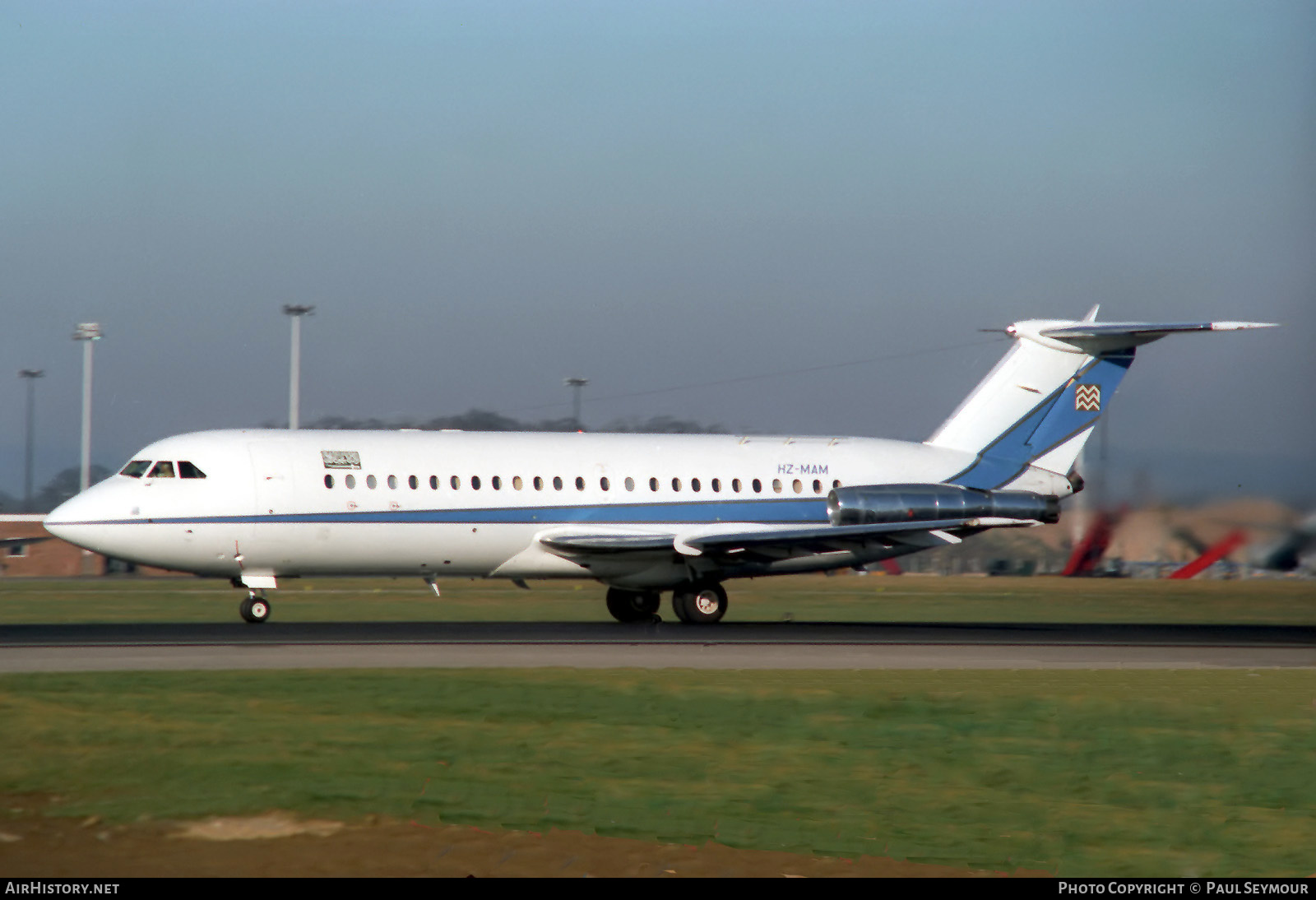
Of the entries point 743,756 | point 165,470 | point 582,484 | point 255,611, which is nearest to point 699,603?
point 582,484

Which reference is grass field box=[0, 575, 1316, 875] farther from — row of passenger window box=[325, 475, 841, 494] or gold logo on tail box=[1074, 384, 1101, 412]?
gold logo on tail box=[1074, 384, 1101, 412]

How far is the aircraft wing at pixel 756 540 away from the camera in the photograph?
3070 cm

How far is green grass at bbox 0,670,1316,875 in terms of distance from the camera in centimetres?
1030

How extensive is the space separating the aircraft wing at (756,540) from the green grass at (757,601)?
2.92m

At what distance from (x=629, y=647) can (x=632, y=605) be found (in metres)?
10.1

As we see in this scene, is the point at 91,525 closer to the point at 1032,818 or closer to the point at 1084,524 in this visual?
the point at 1032,818

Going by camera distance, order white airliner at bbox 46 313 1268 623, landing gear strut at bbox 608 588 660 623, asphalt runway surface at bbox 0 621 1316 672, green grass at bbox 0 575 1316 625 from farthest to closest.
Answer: green grass at bbox 0 575 1316 625 → landing gear strut at bbox 608 588 660 623 → white airliner at bbox 46 313 1268 623 → asphalt runway surface at bbox 0 621 1316 672

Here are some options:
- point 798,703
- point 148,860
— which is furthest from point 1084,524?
point 148,860

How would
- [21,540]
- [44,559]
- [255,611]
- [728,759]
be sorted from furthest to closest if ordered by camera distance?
1. [44,559]
2. [21,540]
3. [255,611]
4. [728,759]

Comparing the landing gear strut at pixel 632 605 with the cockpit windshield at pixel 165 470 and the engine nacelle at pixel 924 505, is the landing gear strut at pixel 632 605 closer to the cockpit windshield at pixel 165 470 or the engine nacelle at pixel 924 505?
the engine nacelle at pixel 924 505

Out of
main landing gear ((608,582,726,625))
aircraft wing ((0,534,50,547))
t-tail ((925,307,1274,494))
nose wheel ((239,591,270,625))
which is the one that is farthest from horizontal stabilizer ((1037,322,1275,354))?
aircraft wing ((0,534,50,547))

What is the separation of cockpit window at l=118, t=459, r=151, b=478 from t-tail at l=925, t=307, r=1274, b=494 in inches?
687

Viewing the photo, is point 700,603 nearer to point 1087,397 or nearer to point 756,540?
point 756,540

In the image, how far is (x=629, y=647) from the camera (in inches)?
929
